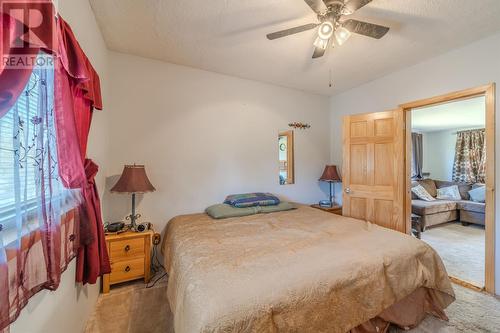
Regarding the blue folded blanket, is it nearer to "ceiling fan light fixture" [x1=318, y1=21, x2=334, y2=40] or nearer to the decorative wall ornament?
the decorative wall ornament

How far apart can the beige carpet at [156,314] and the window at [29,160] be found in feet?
4.33

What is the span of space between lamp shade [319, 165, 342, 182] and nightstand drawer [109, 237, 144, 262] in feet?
9.54

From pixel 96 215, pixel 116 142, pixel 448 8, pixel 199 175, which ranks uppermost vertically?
pixel 448 8

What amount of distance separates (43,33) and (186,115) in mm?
2100

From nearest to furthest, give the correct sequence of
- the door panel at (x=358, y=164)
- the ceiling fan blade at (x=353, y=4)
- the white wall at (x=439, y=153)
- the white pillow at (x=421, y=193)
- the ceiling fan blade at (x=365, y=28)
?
the ceiling fan blade at (x=353, y=4) < the ceiling fan blade at (x=365, y=28) < the door panel at (x=358, y=164) < the white pillow at (x=421, y=193) < the white wall at (x=439, y=153)

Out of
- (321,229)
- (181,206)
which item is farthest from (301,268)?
(181,206)

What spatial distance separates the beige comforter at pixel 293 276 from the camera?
3.38 ft

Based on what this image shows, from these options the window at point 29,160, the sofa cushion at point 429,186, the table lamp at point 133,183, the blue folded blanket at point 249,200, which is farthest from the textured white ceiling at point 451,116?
the window at point 29,160

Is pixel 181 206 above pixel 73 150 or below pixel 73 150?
below

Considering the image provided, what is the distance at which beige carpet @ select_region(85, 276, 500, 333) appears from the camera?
169 centimetres

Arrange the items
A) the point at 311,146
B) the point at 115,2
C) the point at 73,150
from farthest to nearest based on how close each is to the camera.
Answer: the point at 311,146
the point at 115,2
the point at 73,150

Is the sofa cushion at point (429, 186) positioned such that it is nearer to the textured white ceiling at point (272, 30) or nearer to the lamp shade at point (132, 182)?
the textured white ceiling at point (272, 30)

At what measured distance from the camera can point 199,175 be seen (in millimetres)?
2908

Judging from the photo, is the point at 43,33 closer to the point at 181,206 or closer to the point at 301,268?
the point at 301,268
